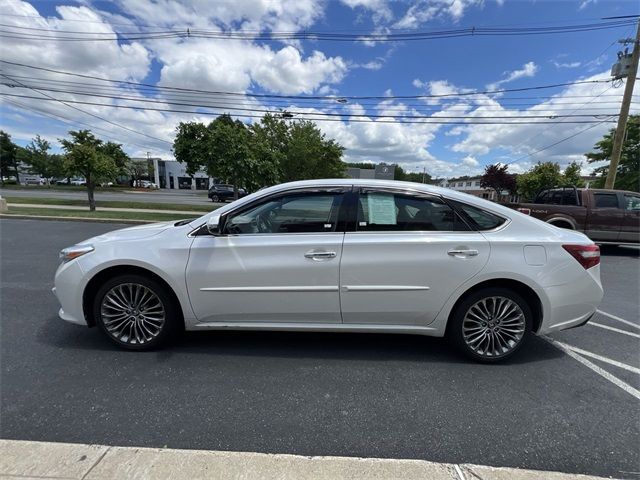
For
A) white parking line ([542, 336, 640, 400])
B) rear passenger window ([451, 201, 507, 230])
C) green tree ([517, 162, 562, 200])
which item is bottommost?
white parking line ([542, 336, 640, 400])

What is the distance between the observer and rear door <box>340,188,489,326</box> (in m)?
2.93

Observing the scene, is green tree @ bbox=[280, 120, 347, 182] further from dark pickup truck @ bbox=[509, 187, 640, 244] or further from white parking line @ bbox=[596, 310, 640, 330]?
white parking line @ bbox=[596, 310, 640, 330]

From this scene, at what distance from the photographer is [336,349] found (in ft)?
10.9

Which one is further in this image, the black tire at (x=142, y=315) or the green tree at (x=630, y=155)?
the green tree at (x=630, y=155)

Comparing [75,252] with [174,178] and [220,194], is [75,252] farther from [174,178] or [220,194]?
[174,178]

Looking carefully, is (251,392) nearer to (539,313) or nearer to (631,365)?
(539,313)

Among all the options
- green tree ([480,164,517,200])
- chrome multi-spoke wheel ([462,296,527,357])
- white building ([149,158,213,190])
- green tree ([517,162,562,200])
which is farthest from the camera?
white building ([149,158,213,190])

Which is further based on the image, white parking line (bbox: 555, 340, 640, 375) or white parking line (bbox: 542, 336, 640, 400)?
white parking line (bbox: 555, 340, 640, 375)

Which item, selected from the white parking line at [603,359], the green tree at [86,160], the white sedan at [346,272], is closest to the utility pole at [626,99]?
the white parking line at [603,359]

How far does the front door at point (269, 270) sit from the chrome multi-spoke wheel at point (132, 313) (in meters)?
0.41

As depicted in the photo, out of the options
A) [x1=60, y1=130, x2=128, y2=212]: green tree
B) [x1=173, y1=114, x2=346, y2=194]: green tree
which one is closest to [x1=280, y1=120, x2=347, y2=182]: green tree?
[x1=173, y1=114, x2=346, y2=194]: green tree

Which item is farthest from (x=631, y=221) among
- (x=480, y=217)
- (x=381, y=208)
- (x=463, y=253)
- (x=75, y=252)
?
(x=75, y=252)

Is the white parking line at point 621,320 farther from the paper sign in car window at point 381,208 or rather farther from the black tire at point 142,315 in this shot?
the black tire at point 142,315

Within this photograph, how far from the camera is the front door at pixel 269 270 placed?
2.96 m
